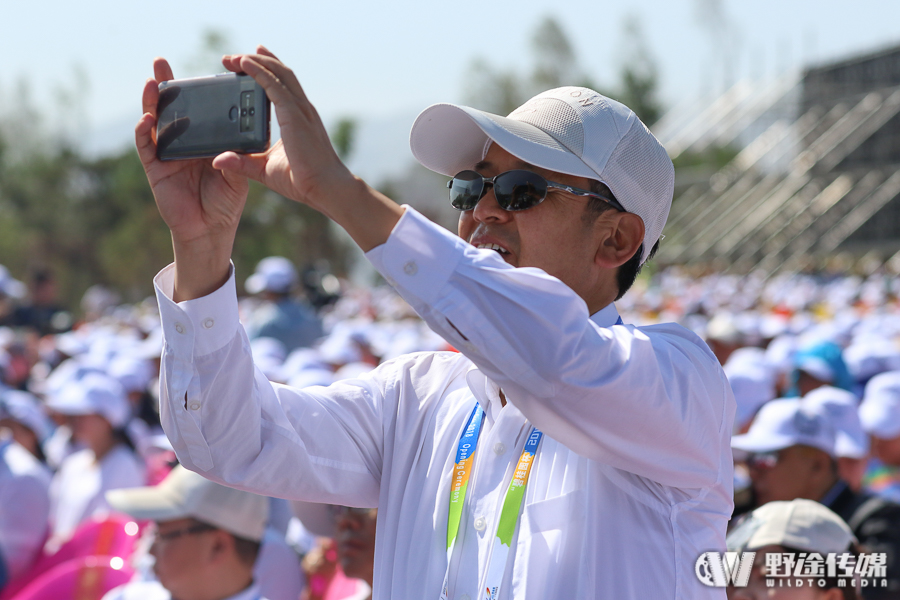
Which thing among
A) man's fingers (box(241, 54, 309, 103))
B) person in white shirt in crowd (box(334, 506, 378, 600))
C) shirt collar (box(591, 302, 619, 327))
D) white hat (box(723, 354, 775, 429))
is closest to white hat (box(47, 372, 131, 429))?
person in white shirt in crowd (box(334, 506, 378, 600))

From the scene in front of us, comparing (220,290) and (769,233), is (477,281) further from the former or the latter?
(769,233)

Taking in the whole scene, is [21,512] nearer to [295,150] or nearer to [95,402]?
[95,402]

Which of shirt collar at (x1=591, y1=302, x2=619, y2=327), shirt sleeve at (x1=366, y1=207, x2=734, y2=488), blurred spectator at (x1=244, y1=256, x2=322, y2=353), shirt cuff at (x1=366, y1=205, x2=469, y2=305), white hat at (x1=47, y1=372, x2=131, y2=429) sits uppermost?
blurred spectator at (x1=244, y1=256, x2=322, y2=353)

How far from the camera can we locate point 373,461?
73.2 inches

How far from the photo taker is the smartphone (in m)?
1.42

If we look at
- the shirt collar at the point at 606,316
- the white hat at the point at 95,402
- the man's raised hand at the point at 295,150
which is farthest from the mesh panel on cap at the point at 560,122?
the white hat at the point at 95,402

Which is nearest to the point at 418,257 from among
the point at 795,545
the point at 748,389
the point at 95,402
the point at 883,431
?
the point at 795,545

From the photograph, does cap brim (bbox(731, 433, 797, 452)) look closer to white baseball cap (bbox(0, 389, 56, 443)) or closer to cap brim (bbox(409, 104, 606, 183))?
cap brim (bbox(409, 104, 606, 183))

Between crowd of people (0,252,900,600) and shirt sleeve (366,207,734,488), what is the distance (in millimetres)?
1738

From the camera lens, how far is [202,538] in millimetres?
3139

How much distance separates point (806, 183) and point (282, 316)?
31.5m

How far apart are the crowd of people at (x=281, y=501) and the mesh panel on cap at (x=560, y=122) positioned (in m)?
1.70

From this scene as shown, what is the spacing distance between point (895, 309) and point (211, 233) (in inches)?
521

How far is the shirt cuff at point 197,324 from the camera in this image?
1552 millimetres
